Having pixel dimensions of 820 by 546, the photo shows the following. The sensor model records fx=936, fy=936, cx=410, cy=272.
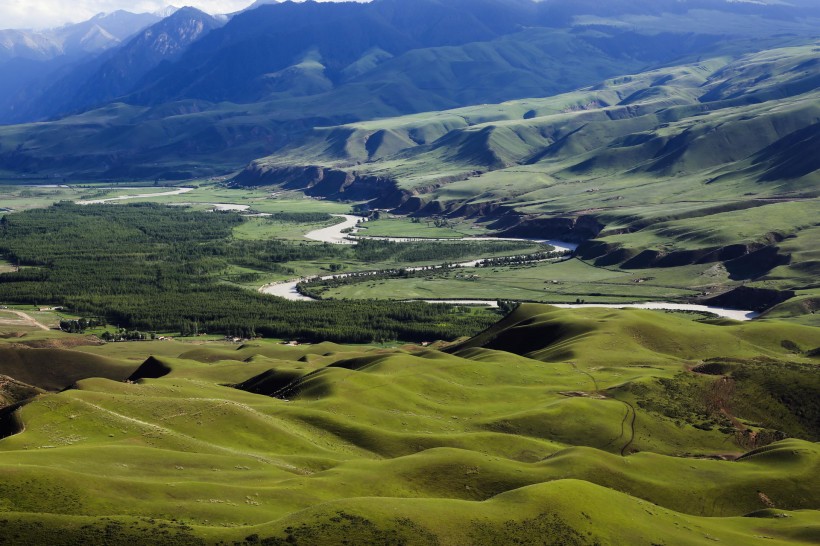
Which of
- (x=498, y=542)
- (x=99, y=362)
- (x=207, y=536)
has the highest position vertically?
(x=207, y=536)

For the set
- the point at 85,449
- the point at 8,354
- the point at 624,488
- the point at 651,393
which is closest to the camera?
the point at 85,449

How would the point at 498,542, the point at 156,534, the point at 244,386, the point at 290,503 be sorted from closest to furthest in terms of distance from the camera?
the point at 156,534, the point at 498,542, the point at 290,503, the point at 244,386

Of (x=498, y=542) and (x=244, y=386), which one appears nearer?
(x=498, y=542)

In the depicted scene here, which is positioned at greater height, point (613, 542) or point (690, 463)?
point (613, 542)

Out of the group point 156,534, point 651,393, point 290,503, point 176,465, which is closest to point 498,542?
point 290,503

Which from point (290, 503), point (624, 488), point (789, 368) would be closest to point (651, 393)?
point (789, 368)

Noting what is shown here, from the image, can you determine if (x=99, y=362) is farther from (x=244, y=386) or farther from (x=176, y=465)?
(x=176, y=465)

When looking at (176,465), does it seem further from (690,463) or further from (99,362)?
(99,362)
